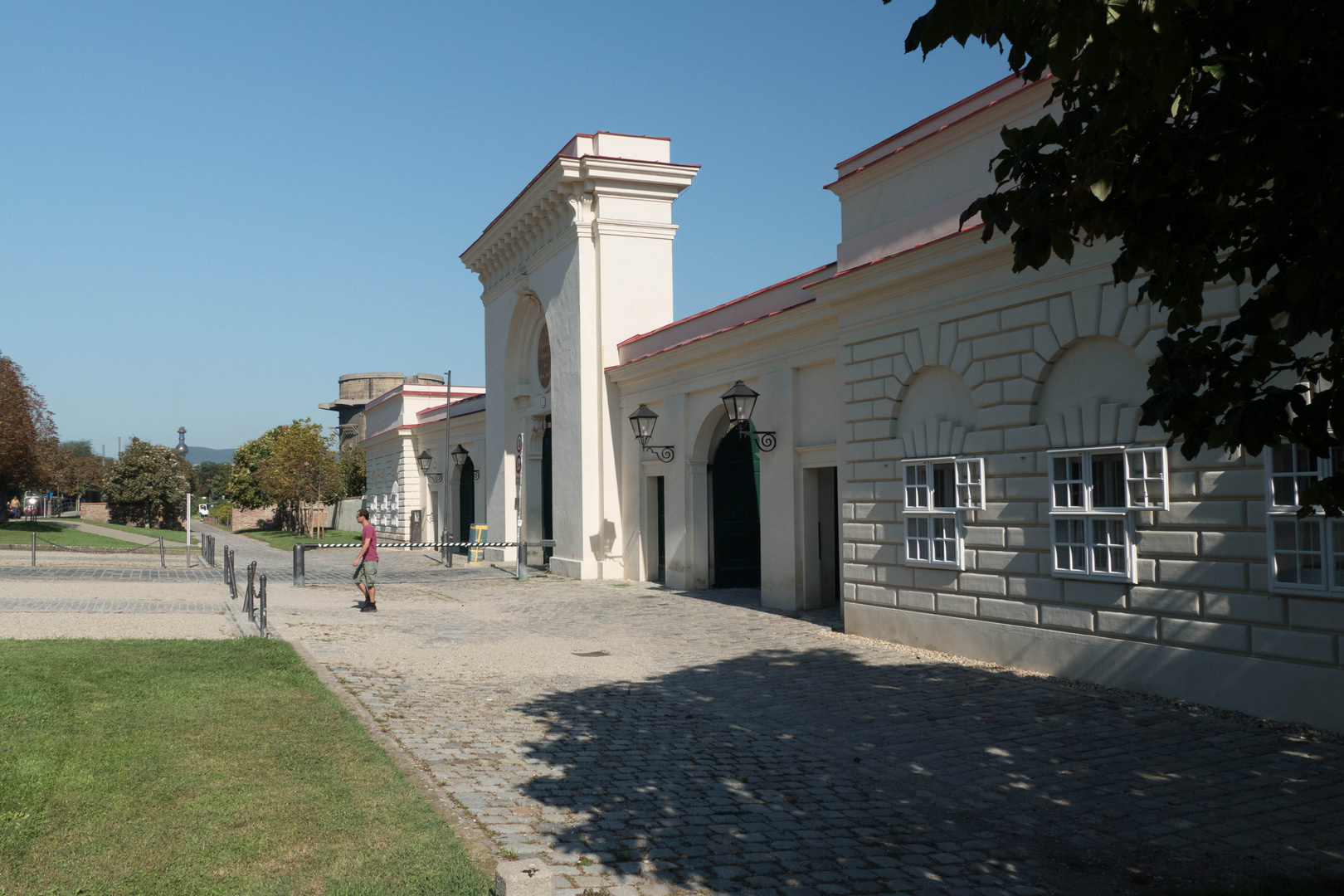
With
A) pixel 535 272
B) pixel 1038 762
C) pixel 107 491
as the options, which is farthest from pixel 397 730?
pixel 107 491

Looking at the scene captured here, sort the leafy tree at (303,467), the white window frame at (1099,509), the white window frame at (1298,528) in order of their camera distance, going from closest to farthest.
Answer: the white window frame at (1298,528), the white window frame at (1099,509), the leafy tree at (303,467)

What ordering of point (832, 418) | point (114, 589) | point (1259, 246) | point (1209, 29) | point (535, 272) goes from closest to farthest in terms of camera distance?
point (1209, 29), point (1259, 246), point (832, 418), point (114, 589), point (535, 272)

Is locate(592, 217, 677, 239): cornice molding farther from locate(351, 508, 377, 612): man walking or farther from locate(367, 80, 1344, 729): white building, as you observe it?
locate(351, 508, 377, 612): man walking

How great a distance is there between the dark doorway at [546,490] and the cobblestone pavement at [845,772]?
15.7 m

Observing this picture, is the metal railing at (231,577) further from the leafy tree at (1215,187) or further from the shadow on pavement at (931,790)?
the leafy tree at (1215,187)

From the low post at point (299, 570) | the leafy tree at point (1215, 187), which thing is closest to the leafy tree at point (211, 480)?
the low post at point (299, 570)

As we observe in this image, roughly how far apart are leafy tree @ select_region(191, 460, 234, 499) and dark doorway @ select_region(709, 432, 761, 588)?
339 feet

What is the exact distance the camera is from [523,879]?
4.34m

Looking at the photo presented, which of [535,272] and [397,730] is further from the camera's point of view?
[535,272]

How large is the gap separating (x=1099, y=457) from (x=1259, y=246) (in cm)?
570

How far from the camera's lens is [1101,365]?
30.2 feet

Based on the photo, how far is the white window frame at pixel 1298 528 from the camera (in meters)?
7.14

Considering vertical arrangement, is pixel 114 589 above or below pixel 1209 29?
below

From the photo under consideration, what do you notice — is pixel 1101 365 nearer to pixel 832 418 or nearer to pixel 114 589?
pixel 832 418
